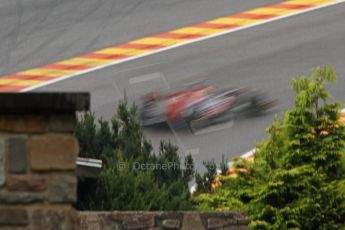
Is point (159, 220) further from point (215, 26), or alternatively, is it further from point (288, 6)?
point (288, 6)

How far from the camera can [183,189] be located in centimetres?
2030

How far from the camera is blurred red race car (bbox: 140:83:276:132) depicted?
105 ft

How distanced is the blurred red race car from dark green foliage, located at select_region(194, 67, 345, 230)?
13919 millimetres

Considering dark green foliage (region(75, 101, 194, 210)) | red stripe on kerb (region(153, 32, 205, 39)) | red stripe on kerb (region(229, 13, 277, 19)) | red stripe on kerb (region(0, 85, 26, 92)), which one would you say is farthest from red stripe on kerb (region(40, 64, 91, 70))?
dark green foliage (region(75, 101, 194, 210))

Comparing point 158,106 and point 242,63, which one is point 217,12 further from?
point 158,106

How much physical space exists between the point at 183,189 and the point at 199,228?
18.5 feet

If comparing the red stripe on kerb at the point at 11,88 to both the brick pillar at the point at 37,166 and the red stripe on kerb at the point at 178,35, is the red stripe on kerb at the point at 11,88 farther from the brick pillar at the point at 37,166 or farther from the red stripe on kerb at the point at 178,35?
the brick pillar at the point at 37,166

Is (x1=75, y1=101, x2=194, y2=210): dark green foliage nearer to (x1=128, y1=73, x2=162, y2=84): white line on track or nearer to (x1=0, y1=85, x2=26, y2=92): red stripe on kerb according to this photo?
(x1=128, y1=73, x2=162, y2=84): white line on track

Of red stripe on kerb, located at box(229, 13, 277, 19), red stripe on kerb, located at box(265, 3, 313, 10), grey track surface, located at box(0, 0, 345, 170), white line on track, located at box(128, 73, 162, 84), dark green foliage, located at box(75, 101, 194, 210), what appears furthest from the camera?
red stripe on kerb, located at box(265, 3, 313, 10)

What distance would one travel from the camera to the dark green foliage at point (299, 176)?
17156mm

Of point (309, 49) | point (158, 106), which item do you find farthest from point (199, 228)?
point (309, 49)

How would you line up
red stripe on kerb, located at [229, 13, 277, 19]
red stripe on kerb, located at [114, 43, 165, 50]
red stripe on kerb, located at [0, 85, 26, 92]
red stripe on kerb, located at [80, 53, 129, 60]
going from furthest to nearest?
1. red stripe on kerb, located at [229, 13, 277, 19]
2. red stripe on kerb, located at [114, 43, 165, 50]
3. red stripe on kerb, located at [80, 53, 129, 60]
4. red stripe on kerb, located at [0, 85, 26, 92]

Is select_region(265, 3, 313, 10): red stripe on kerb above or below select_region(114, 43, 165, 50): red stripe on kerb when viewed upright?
above

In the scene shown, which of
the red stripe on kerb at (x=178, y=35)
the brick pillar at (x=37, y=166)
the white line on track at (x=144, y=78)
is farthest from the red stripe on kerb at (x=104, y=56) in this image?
the brick pillar at (x=37, y=166)
